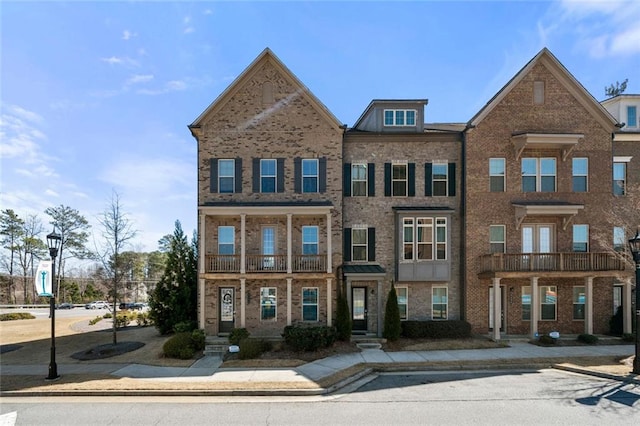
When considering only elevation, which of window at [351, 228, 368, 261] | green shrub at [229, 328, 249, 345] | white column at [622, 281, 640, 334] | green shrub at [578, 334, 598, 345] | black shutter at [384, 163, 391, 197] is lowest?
green shrub at [578, 334, 598, 345]

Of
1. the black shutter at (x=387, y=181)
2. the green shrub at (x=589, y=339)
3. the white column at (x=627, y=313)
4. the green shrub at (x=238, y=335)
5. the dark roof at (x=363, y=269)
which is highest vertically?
the black shutter at (x=387, y=181)

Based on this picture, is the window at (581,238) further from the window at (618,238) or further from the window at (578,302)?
the window at (578,302)

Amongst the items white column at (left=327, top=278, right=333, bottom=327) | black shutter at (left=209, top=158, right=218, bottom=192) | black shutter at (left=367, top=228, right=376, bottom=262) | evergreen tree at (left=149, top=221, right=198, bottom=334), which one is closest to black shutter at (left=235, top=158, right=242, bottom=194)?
black shutter at (left=209, top=158, right=218, bottom=192)

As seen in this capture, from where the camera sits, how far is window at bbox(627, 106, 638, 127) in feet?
63.6

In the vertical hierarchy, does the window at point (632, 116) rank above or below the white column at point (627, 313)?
above

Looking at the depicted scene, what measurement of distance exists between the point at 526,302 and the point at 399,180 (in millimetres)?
9628

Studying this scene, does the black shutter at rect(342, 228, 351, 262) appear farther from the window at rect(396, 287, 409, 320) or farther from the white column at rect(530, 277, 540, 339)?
the white column at rect(530, 277, 540, 339)

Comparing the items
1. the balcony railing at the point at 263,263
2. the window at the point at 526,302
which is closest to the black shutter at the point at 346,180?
the balcony railing at the point at 263,263

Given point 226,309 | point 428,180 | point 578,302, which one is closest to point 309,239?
point 226,309

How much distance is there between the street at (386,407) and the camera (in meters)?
8.38

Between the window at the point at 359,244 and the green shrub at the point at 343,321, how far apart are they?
2.70 metres

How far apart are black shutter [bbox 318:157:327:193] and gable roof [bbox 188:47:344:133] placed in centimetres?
202

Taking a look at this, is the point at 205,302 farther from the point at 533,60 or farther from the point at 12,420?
the point at 533,60

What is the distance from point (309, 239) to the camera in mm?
17766
